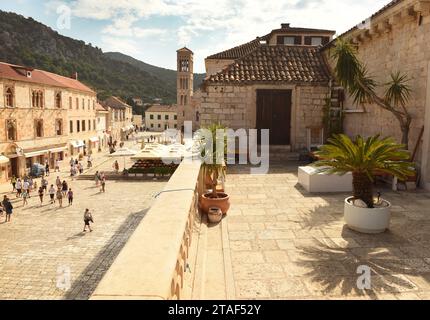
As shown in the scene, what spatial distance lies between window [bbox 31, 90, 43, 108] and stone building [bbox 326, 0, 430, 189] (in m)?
30.6

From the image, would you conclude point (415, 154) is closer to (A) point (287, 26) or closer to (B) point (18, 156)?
(A) point (287, 26)

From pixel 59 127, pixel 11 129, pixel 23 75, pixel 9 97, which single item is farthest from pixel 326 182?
pixel 59 127

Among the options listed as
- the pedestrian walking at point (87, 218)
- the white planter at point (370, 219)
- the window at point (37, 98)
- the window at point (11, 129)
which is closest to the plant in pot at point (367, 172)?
the white planter at point (370, 219)

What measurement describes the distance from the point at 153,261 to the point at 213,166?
5029 mm

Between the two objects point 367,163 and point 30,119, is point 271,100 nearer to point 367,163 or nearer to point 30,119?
point 367,163

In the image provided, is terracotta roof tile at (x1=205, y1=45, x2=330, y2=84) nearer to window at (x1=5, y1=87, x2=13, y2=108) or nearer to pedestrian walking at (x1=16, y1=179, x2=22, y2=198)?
pedestrian walking at (x1=16, y1=179, x2=22, y2=198)

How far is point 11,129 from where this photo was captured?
1215 inches

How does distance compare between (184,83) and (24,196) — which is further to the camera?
(184,83)

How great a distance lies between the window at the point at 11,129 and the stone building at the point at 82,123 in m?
11.0

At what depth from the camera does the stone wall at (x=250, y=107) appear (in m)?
16.4

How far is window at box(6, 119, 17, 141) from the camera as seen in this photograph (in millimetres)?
30384

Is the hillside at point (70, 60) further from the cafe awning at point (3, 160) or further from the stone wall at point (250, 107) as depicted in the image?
the stone wall at point (250, 107)

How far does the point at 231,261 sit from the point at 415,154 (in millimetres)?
8495

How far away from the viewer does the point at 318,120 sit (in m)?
16.9
